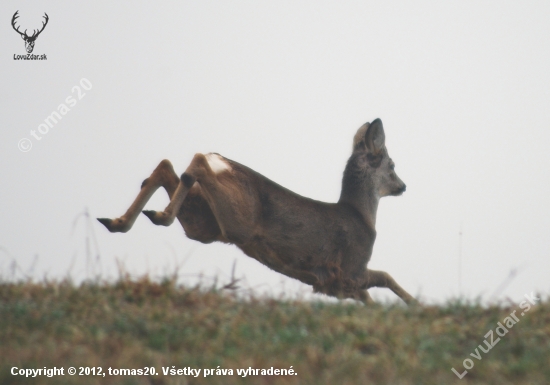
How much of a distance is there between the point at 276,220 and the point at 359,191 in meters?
2.04

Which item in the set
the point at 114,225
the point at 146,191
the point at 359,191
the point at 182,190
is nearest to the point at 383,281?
the point at 359,191

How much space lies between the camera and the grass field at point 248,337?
5.08 m

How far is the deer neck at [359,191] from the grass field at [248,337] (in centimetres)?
382

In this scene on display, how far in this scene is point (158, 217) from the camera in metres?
8.20

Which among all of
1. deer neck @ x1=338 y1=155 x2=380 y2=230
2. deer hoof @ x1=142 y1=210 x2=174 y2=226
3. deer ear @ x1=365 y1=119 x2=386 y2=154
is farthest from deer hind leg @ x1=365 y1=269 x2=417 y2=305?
deer hoof @ x1=142 y1=210 x2=174 y2=226

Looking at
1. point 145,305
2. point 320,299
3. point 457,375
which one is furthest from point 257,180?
point 457,375

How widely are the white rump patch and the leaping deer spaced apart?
0.03 feet

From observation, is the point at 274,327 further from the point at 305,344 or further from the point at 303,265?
the point at 303,265

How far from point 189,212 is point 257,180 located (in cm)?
82

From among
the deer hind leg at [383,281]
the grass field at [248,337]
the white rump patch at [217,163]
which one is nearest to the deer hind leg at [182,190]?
the white rump patch at [217,163]

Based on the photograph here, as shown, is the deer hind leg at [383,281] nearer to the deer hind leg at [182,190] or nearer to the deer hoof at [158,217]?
the deer hind leg at [182,190]

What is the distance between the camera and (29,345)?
211 inches

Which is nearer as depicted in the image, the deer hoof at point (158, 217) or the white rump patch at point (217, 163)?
the deer hoof at point (158, 217)

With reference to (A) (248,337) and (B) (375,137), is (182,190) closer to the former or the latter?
(A) (248,337)
